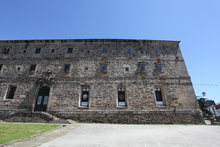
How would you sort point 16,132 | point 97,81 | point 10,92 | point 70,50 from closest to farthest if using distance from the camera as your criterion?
point 16,132, point 10,92, point 97,81, point 70,50

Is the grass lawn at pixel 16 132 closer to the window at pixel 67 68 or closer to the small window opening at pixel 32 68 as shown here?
the window at pixel 67 68

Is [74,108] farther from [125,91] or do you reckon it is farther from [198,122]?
[198,122]

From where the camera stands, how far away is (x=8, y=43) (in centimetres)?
1941

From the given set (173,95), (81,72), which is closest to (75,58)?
(81,72)

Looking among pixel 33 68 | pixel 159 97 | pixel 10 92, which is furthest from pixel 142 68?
pixel 10 92

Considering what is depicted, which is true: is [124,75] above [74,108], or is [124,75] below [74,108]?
above

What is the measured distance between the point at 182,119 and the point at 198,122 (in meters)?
1.79

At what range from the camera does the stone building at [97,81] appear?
14445 millimetres

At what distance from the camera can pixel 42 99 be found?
50.7 ft

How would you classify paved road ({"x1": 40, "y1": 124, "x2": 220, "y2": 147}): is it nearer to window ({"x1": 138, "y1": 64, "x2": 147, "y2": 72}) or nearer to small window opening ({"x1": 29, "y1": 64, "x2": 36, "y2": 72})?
window ({"x1": 138, "y1": 64, "x2": 147, "y2": 72})

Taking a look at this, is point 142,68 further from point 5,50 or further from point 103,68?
point 5,50

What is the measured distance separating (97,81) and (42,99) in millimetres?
7554

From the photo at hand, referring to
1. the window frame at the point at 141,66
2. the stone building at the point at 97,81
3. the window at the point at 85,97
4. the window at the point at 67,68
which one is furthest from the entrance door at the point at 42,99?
the window frame at the point at 141,66

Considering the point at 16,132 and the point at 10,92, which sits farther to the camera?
the point at 10,92
